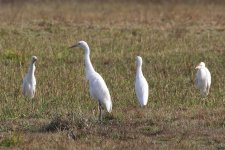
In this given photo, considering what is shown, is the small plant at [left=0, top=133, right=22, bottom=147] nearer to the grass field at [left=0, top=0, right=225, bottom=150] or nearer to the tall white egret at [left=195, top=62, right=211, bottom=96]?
the grass field at [left=0, top=0, right=225, bottom=150]

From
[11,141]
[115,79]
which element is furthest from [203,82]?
[11,141]

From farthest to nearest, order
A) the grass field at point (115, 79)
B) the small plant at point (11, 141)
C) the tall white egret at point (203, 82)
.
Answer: the tall white egret at point (203, 82)
the grass field at point (115, 79)
the small plant at point (11, 141)

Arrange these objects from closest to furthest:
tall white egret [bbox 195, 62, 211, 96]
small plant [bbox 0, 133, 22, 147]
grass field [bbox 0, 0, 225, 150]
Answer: small plant [bbox 0, 133, 22, 147] < grass field [bbox 0, 0, 225, 150] < tall white egret [bbox 195, 62, 211, 96]

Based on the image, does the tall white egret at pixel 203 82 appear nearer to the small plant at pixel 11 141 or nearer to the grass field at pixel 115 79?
the grass field at pixel 115 79

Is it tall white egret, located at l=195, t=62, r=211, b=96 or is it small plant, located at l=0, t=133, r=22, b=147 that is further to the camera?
tall white egret, located at l=195, t=62, r=211, b=96

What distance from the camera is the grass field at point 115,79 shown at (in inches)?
412

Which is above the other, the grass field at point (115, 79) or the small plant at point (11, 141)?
the grass field at point (115, 79)

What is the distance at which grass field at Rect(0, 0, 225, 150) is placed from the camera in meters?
10.5

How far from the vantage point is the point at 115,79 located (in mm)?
16297

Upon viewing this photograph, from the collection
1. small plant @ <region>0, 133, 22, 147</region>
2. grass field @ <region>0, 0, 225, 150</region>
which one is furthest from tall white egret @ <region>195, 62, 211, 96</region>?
small plant @ <region>0, 133, 22, 147</region>

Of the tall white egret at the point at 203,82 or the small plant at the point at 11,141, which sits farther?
the tall white egret at the point at 203,82

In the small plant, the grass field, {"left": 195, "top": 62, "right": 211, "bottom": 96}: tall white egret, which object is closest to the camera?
the small plant

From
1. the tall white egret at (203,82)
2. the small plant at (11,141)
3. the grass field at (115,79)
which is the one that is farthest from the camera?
the tall white egret at (203,82)

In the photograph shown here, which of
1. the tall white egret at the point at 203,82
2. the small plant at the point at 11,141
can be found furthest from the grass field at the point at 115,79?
the tall white egret at the point at 203,82
